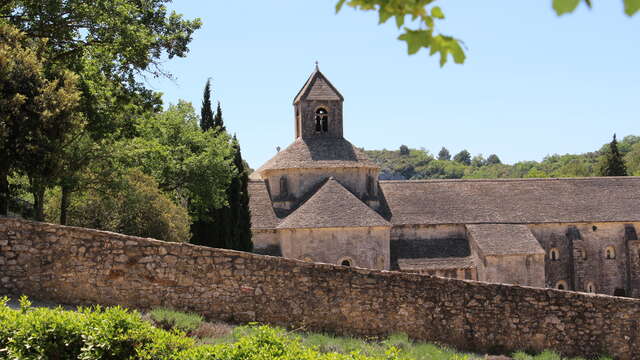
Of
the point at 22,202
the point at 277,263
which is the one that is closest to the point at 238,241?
the point at 22,202

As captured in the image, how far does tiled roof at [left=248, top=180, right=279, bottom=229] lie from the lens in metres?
34.6

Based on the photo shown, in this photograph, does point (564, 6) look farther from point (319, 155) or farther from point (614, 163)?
point (614, 163)

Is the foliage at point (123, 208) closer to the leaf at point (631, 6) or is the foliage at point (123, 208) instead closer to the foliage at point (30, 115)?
the foliage at point (30, 115)

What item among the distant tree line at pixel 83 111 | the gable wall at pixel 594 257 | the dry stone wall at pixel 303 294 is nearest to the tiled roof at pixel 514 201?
the gable wall at pixel 594 257

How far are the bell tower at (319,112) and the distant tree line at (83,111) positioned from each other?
13.5 meters

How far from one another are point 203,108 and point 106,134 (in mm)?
14259

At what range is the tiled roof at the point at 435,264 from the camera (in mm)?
33312

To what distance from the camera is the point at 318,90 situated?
40.0 meters

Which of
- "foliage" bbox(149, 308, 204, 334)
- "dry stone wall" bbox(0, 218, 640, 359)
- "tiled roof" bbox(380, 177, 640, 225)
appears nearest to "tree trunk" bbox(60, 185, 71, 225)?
"dry stone wall" bbox(0, 218, 640, 359)

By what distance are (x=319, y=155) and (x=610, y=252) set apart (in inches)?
682

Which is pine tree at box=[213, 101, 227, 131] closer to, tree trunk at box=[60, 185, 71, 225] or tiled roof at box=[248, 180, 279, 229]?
tiled roof at box=[248, 180, 279, 229]

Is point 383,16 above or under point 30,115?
under

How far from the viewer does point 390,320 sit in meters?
14.3

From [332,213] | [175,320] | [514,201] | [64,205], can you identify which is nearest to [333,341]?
[175,320]
